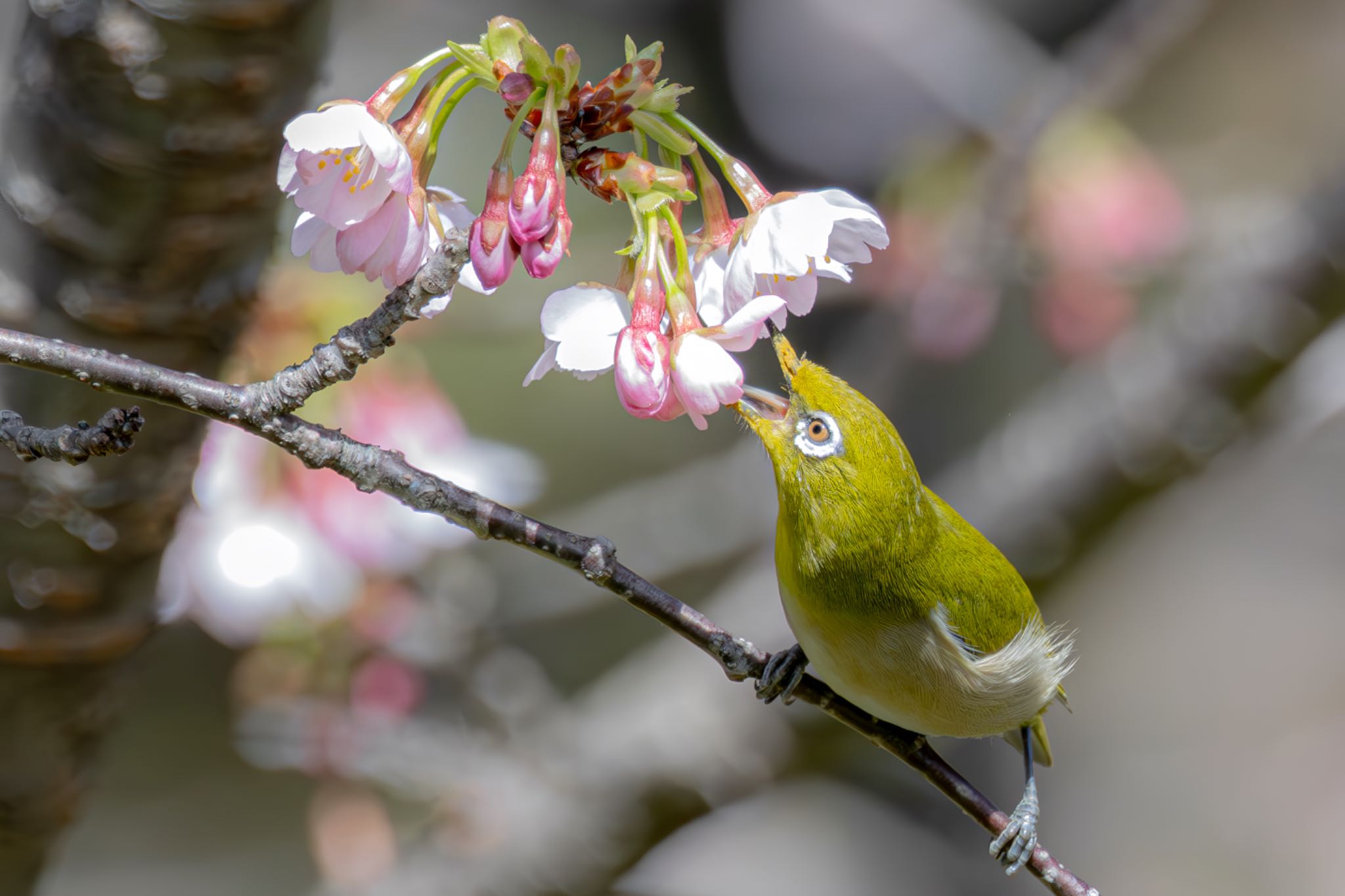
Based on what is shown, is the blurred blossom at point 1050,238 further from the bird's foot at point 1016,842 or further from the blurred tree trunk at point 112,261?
the blurred tree trunk at point 112,261

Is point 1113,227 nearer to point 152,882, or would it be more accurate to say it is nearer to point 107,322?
point 107,322

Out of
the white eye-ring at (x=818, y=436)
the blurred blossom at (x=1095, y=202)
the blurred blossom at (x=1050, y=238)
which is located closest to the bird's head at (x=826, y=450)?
the white eye-ring at (x=818, y=436)

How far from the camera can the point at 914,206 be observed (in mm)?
2961

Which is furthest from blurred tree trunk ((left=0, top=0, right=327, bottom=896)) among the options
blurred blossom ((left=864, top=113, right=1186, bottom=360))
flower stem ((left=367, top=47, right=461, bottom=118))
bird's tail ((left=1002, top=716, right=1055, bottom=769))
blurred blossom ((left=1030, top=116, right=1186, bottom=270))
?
blurred blossom ((left=1030, top=116, right=1186, bottom=270))

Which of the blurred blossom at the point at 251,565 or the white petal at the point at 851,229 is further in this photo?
the blurred blossom at the point at 251,565

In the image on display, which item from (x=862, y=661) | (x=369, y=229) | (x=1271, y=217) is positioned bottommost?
(x=862, y=661)

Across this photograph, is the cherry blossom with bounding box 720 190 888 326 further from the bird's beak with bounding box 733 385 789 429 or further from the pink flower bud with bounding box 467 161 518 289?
the bird's beak with bounding box 733 385 789 429

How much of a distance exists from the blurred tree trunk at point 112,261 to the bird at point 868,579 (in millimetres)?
543

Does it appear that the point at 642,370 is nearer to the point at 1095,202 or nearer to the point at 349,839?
the point at 349,839

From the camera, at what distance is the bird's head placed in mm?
1252

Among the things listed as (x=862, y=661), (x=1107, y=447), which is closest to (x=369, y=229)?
(x=862, y=661)

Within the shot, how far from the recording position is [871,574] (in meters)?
1.29

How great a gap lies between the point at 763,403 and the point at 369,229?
2.00 feet

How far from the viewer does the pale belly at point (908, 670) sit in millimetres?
1271
